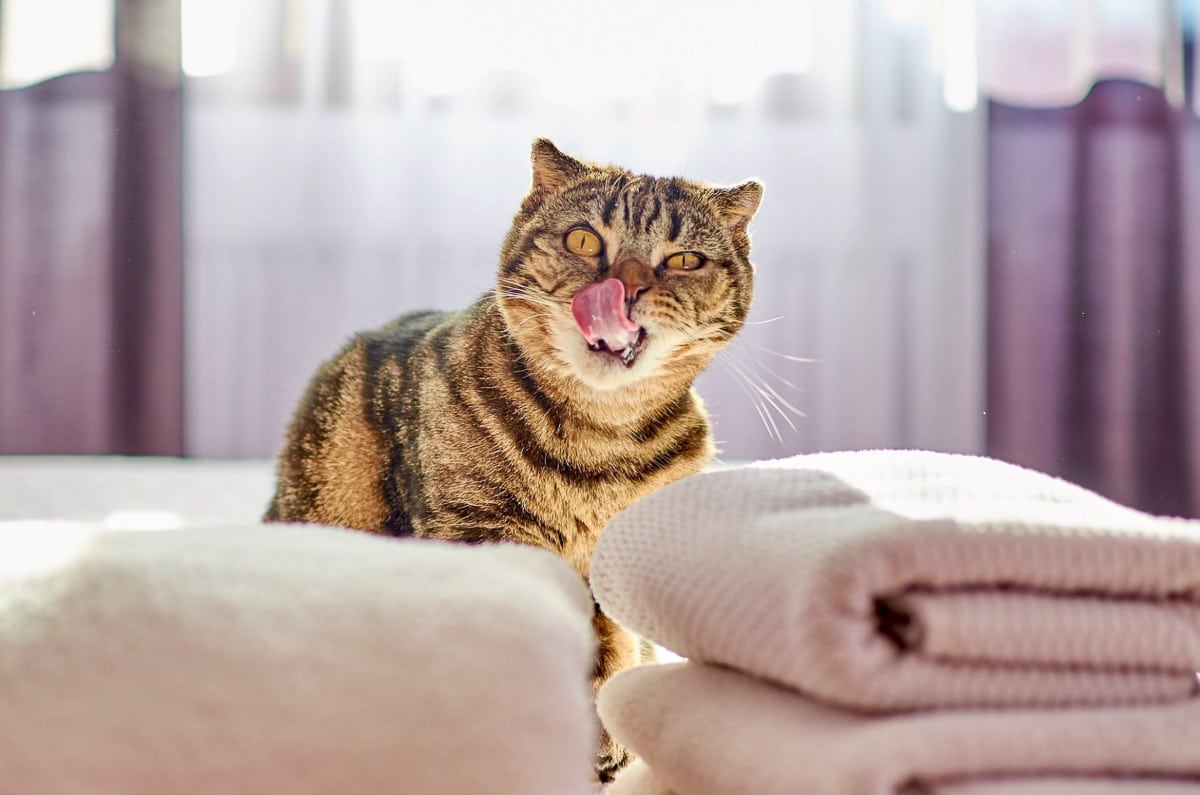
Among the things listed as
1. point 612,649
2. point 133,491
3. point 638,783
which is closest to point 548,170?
point 612,649

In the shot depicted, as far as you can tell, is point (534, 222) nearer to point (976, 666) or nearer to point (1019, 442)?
point (976, 666)

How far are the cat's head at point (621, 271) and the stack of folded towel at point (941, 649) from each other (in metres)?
0.33

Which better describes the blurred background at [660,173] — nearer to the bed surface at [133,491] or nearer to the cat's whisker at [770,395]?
the cat's whisker at [770,395]

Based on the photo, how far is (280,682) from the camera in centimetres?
38

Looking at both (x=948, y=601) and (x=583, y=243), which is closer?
(x=948, y=601)

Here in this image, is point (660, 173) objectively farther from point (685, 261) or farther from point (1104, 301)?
point (685, 261)

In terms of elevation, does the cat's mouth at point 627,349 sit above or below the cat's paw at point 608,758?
above

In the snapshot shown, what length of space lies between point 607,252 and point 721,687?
1.51 feet

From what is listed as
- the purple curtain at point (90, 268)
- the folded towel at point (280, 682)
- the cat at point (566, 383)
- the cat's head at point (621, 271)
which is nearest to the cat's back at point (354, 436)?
the cat at point (566, 383)

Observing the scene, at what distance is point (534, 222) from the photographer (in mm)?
906

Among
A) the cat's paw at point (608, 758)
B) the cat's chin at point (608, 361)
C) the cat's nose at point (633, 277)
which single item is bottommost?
the cat's paw at point (608, 758)

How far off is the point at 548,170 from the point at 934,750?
672 mm

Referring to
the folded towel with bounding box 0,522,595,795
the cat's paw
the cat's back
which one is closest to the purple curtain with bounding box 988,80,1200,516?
the cat's back

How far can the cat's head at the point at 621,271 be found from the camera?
0.80m
